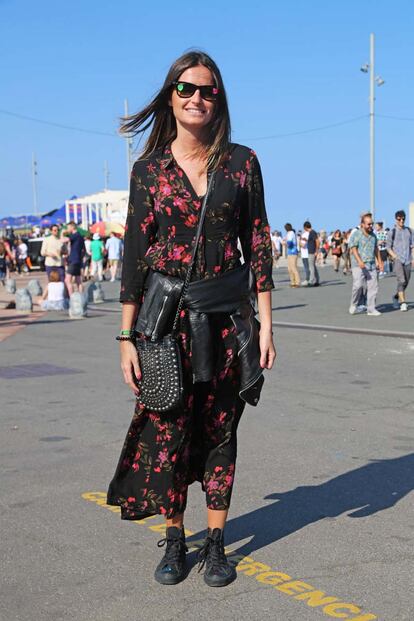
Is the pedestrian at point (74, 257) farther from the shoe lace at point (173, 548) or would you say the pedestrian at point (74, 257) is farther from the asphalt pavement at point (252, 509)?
the shoe lace at point (173, 548)

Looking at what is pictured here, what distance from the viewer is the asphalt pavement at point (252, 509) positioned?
368 centimetres

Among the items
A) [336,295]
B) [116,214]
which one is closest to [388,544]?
[336,295]

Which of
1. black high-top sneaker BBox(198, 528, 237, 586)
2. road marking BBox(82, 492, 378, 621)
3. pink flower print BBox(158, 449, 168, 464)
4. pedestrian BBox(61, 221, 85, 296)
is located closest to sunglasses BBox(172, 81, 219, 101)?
pink flower print BBox(158, 449, 168, 464)

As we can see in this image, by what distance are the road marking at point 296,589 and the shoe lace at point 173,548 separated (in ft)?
0.88

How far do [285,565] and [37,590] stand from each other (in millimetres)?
1045

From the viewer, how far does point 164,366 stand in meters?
3.71

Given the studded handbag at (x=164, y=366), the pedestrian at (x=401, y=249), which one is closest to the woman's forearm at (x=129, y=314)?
the studded handbag at (x=164, y=366)

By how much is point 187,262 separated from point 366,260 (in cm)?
1303

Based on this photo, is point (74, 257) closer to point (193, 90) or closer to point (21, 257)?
point (193, 90)

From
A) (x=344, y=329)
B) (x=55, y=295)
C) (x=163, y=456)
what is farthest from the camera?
(x=55, y=295)

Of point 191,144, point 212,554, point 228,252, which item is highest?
point 191,144

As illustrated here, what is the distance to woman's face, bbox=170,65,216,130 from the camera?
3.80 metres

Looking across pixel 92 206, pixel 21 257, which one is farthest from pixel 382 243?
pixel 92 206

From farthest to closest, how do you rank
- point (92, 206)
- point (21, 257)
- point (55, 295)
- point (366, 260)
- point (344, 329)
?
point (92, 206), point (21, 257), point (55, 295), point (366, 260), point (344, 329)
